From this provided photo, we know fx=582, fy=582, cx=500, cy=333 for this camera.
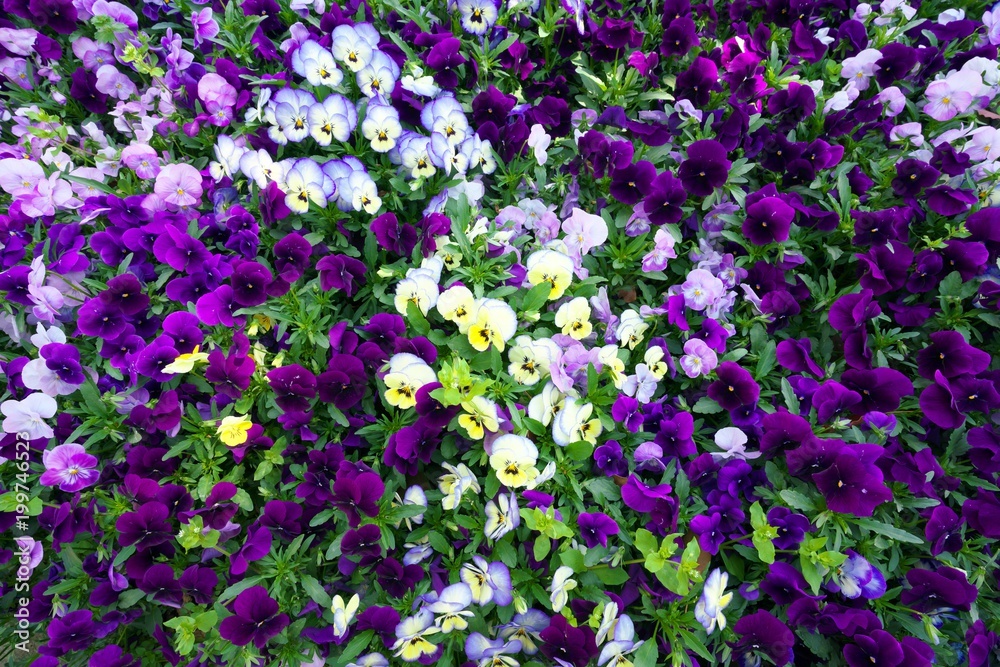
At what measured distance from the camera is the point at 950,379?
1.97 m

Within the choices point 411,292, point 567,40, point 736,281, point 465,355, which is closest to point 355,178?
point 411,292

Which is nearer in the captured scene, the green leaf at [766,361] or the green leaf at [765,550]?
the green leaf at [765,550]

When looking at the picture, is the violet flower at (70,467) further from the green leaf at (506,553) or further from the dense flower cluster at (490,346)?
the green leaf at (506,553)

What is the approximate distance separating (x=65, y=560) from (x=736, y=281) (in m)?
2.51

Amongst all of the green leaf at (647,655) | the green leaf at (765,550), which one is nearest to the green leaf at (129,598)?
the green leaf at (647,655)

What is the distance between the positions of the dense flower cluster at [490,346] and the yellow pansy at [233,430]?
2 centimetres

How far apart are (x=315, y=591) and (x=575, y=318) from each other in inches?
46.5

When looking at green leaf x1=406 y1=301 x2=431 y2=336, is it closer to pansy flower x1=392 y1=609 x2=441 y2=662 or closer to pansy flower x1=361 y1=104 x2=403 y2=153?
pansy flower x1=361 y1=104 x2=403 y2=153

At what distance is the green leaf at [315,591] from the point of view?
1.74m

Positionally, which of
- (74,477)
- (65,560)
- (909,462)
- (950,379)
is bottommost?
(65,560)

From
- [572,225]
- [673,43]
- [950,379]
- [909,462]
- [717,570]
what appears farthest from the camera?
[673,43]

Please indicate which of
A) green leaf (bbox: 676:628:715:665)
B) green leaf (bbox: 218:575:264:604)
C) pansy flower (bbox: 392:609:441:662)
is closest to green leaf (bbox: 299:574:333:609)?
green leaf (bbox: 218:575:264:604)

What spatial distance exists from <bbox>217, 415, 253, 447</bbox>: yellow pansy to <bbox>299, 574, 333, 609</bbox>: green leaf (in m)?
0.47

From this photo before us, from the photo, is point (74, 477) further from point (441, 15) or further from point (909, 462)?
point (909, 462)
